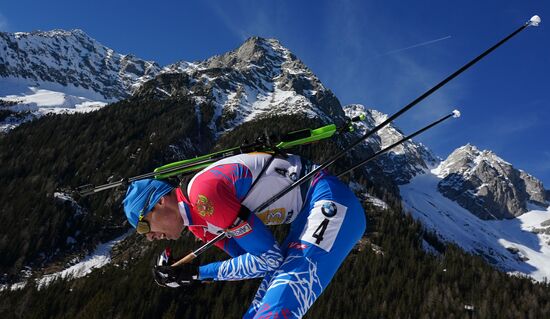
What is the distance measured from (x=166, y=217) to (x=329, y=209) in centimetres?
178

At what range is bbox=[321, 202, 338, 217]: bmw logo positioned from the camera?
4121 millimetres

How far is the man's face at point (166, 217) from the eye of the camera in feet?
14.0

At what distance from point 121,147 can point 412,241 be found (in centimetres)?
6493

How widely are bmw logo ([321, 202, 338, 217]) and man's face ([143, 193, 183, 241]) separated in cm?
158

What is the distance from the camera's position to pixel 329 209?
415cm

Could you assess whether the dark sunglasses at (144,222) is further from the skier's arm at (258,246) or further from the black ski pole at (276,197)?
the skier's arm at (258,246)

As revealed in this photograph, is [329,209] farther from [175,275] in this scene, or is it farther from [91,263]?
[91,263]

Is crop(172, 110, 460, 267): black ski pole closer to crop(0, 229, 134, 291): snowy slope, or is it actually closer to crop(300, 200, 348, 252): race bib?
crop(300, 200, 348, 252): race bib

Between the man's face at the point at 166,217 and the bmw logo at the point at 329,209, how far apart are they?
1585 millimetres

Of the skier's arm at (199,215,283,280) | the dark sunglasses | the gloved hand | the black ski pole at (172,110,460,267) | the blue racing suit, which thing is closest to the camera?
the blue racing suit

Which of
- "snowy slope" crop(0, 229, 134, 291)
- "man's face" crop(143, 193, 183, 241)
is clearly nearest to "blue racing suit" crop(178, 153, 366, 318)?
"man's face" crop(143, 193, 183, 241)

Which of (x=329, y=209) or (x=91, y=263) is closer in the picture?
(x=329, y=209)

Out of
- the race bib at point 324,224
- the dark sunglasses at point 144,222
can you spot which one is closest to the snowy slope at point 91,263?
the dark sunglasses at point 144,222

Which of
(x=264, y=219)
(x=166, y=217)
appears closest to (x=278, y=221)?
(x=264, y=219)
